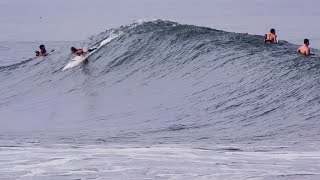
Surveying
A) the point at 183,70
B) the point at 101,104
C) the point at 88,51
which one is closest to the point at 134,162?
the point at 101,104

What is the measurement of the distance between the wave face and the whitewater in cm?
4

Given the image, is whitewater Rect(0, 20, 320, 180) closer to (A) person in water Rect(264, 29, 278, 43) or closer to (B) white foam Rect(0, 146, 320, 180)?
(B) white foam Rect(0, 146, 320, 180)

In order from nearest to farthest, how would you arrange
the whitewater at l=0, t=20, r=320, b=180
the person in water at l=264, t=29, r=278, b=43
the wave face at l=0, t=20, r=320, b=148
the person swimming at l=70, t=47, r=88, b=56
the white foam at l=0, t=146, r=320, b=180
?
1. the white foam at l=0, t=146, r=320, b=180
2. the whitewater at l=0, t=20, r=320, b=180
3. the wave face at l=0, t=20, r=320, b=148
4. the person in water at l=264, t=29, r=278, b=43
5. the person swimming at l=70, t=47, r=88, b=56

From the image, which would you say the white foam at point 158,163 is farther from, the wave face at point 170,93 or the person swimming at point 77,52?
the person swimming at point 77,52

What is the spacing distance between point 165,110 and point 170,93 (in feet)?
7.09

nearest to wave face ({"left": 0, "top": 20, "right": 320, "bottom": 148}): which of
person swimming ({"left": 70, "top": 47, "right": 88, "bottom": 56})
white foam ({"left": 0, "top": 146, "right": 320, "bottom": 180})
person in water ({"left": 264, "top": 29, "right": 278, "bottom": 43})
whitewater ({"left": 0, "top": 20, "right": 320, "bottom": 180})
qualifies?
whitewater ({"left": 0, "top": 20, "right": 320, "bottom": 180})

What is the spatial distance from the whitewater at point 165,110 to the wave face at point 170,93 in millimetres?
41

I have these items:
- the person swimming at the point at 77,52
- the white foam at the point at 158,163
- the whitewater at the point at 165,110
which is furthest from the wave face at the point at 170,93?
the white foam at the point at 158,163

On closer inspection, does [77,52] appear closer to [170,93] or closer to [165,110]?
[170,93]

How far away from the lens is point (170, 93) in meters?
19.7

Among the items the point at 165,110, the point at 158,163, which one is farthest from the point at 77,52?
the point at 158,163

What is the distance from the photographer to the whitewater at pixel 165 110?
936 cm

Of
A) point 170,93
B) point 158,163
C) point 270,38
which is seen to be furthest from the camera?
point 270,38

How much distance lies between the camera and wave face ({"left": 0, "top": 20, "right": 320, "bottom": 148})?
14.1 meters
